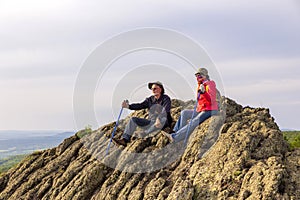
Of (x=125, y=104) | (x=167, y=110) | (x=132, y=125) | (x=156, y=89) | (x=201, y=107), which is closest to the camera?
(x=201, y=107)

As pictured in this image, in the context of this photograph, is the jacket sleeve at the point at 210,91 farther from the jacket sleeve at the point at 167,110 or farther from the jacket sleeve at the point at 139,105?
the jacket sleeve at the point at 139,105

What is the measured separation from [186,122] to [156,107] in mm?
1485

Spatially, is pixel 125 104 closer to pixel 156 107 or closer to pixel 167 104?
pixel 156 107

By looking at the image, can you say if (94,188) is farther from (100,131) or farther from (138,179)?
(100,131)

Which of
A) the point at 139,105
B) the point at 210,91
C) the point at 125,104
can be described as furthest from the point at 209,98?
the point at 125,104

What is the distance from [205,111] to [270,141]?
284 cm

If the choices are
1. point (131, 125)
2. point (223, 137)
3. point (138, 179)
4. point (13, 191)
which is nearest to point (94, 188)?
point (138, 179)

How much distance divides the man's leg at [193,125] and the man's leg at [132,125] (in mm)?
1720

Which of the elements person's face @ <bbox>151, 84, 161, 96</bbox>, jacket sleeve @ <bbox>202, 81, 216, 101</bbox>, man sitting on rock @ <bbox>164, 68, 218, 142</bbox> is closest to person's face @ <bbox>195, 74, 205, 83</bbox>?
man sitting on rock @ <bbox>164, 68, 218, 142</bbox>

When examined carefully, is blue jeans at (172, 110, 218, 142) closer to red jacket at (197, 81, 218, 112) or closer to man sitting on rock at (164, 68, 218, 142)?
man sitting on rock at (164, 68, 218, 142)

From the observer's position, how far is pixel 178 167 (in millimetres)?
12758

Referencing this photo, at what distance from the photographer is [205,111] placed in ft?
46.7

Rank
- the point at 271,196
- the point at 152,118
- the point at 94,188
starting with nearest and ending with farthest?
the point at 271,196 → the point at 94,188 → the point at 152,118

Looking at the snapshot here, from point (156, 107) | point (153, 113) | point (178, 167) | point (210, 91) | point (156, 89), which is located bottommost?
point (178, 167)
